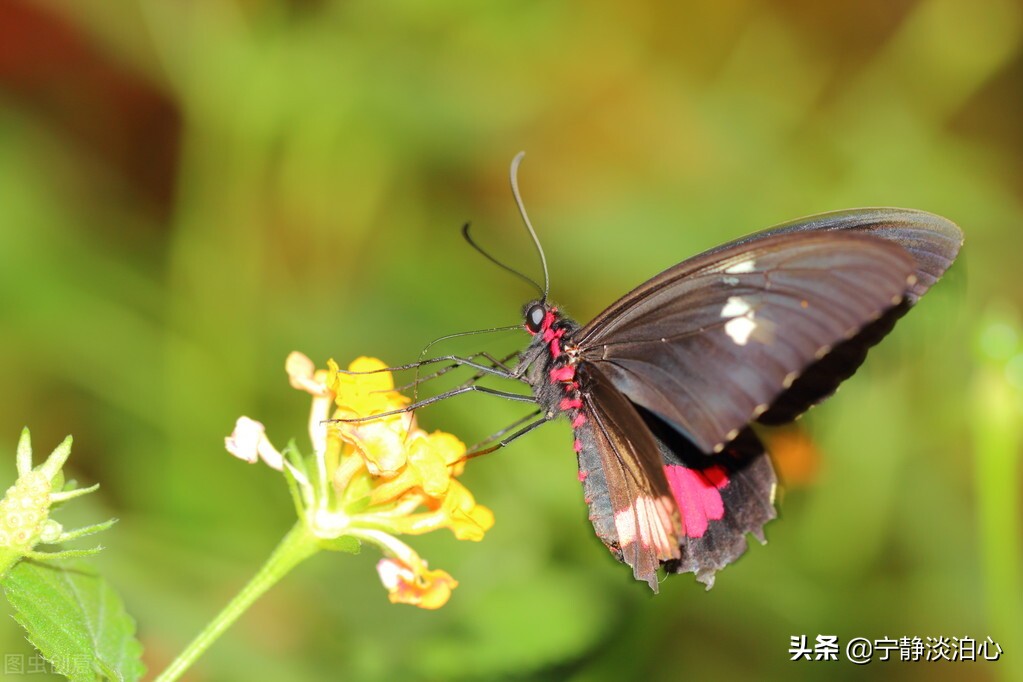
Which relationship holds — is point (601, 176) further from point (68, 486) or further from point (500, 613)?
point (68, 486)

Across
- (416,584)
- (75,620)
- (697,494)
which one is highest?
(697,494)

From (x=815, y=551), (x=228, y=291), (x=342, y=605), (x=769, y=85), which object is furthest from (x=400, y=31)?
(x=815, y=551)

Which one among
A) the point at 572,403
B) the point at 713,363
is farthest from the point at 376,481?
the point at 713,363

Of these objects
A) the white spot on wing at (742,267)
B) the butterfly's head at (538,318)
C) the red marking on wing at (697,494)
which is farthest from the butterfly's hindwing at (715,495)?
the white spot on wing at (742,267)

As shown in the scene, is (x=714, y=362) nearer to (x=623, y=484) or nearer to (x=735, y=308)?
(x=735, y=308)

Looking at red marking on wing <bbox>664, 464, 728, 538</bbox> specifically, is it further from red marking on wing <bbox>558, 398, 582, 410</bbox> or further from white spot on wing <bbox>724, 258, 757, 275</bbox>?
white spot on wing <bbox>724, 258, 757, 275</bbox>

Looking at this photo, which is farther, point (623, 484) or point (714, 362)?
point (623, 484)
